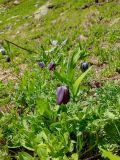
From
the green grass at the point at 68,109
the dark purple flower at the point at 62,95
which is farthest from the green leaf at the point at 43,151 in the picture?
the dark purple flower at the point at 62,95

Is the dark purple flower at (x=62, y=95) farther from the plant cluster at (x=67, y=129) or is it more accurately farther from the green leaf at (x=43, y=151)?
the green leaf at (x=43, y=151)

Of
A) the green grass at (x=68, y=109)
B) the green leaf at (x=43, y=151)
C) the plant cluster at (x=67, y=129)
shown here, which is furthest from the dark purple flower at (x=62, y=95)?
the green leaf at (x=43, y=151)

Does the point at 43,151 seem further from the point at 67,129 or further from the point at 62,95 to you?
the point at 62,95

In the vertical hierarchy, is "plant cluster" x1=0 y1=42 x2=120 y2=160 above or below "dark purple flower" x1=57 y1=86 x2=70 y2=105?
below

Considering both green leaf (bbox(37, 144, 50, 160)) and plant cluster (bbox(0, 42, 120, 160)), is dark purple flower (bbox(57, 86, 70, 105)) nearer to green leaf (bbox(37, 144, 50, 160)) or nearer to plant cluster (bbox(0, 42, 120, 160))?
plant cluster (bbox(0, 42, 120, 160))

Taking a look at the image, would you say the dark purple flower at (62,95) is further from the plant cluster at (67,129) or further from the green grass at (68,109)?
the green grass at (68,109)

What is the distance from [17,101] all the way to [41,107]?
1879 mm

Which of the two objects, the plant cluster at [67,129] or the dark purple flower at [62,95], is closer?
the plant cluster at [67,129]

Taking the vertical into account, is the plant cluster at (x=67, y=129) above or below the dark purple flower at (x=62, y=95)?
below

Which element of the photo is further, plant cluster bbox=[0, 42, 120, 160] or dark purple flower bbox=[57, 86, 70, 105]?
dark purple flower bbox=[57, 86, 70, 105]

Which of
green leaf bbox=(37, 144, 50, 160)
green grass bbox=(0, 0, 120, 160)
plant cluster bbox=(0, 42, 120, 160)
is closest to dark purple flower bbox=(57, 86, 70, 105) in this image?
plant cluster bbox=(0, 42, 120, 160)

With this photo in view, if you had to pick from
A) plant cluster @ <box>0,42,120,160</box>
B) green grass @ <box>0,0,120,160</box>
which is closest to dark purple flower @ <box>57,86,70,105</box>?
plant cluster @ <box>0,42,120,160</box>

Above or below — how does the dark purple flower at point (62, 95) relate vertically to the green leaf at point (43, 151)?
above

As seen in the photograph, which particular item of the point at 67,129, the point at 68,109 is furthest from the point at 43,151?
the point at 68,109
